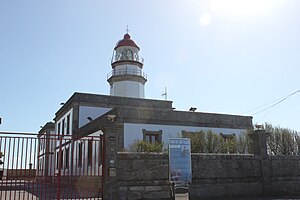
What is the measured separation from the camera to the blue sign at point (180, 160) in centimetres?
1055

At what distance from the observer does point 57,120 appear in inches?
1216

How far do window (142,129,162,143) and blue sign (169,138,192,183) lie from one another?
914 cm

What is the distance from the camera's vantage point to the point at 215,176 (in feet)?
38.4

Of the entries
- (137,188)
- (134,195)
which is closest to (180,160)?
(137,188)

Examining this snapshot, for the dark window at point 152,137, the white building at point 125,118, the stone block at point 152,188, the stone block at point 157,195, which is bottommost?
the stone block at point 157,195

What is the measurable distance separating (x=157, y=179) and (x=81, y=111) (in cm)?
1472

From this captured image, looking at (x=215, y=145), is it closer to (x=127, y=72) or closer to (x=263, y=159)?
(x=263, y=159)

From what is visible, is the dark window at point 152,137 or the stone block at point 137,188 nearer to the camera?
the stone block at point 137,188

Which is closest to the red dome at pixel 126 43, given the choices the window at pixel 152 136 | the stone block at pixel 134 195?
the window at pixel 152 136

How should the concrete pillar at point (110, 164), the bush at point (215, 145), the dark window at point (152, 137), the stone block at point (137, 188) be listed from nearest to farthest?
1. the concrete pillar at point (110, 164)
2. the stone block at point (137, 188)
3. the bush at point (215, 145)
4. the dark window at point (152, 137)

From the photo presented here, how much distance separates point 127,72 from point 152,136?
35.6ft

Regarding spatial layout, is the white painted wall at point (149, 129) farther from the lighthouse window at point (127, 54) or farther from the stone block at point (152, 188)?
the lighthouse window at point (127, 54)

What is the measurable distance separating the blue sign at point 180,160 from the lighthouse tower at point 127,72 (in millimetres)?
18724

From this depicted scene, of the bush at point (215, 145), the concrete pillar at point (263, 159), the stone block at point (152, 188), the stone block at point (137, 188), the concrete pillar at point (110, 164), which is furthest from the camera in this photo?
the bush at point (215, 145)
